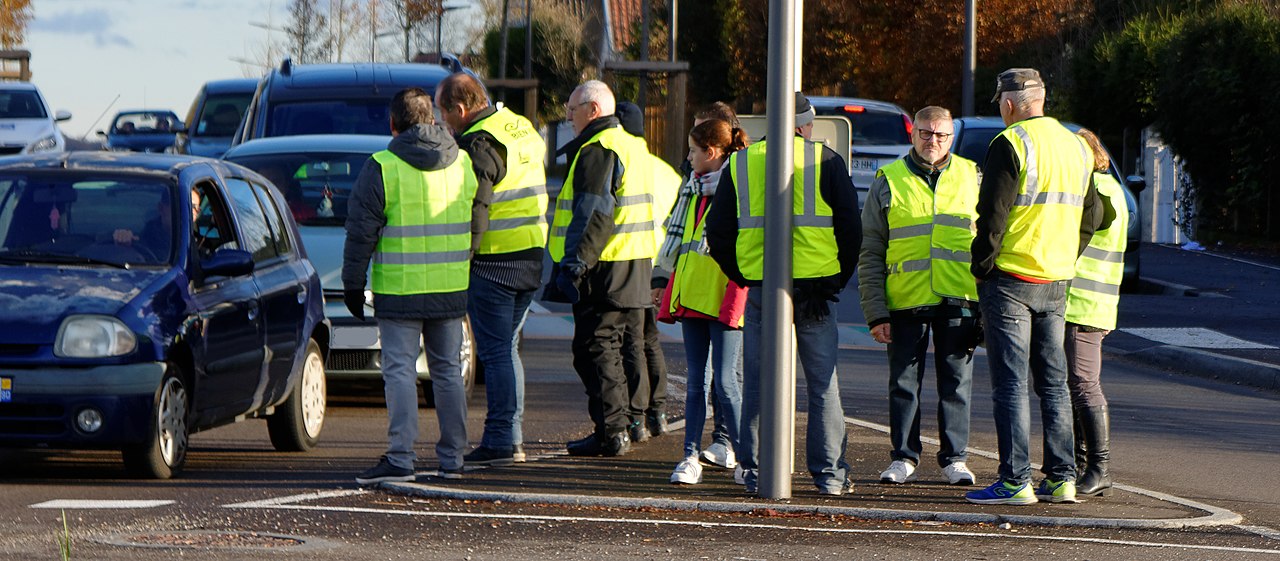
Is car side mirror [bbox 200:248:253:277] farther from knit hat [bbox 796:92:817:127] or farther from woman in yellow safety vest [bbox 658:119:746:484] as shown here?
knit hat [bbox 796:92:817:127]

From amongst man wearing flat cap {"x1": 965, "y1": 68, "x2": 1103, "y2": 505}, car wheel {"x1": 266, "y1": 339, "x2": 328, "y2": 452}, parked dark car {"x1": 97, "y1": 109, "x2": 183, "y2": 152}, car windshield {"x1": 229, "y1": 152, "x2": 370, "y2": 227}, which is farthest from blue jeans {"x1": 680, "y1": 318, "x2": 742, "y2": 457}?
parked dark car {"x1": 97, "y1": 109, "x2": 183, "y2": 152}

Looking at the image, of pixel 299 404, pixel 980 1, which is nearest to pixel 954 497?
pixel 299 404

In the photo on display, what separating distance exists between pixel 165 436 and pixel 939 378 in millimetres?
3492

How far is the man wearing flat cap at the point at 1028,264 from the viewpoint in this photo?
26.3 ft

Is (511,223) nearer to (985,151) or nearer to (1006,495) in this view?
(1006,495)

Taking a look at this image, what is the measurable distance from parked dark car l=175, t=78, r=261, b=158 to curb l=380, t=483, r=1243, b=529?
51.6 feet

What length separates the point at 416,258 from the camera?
8617 millimetres

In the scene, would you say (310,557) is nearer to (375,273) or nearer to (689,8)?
(375,273)

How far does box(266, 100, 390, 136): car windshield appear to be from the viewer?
48.8 ft

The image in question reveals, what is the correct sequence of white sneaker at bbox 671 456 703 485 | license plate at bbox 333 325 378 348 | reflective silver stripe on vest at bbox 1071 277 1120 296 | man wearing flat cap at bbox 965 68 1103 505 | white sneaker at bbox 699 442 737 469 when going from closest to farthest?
1. man wearing flat cap at bbox 965 68 1103 505
2. reflective silver stripe on vest at bbox 1071 277 1120 296
3. white sneaker at bbox 671 456 703 485
4. white sneaker at bbox 699 442 737 469
5. license plate at bbox 333 325 378 348

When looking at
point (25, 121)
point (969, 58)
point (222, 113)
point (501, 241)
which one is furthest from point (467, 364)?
point (25, 121)

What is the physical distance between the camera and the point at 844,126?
1073 centimetres

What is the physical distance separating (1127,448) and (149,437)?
5258 millimetres

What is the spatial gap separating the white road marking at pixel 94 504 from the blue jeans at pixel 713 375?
2388 mm
